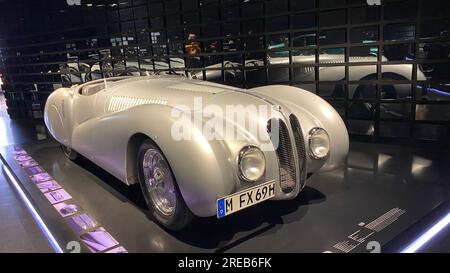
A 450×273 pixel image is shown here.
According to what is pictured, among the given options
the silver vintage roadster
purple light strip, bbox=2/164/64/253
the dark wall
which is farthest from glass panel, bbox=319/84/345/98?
purple light strip, bbox=2/164/64/253

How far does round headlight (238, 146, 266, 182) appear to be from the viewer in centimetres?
200

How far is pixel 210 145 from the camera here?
6.39ft

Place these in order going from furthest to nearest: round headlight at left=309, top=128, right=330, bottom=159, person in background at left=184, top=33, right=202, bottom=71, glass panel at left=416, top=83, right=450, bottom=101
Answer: person in background at left=184, top=33, right=202, bottom=71, glass panel at left=416, top=83, right=450, bottom=101, round headlight at left=309, top=128, right=330, bottom=159

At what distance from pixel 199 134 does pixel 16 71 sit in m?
7.23

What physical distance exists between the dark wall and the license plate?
2525 mm

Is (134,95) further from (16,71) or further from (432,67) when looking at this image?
(16,71)

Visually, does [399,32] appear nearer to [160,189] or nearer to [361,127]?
[361,127]

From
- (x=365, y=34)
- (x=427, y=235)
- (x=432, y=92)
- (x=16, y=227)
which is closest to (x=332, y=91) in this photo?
(x=365, y=34)

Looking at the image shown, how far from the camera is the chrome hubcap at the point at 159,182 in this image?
7.31 ft

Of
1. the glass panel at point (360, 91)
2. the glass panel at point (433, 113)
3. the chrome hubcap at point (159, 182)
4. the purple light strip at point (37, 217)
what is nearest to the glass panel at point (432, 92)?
the glass panel at point (433, 113)

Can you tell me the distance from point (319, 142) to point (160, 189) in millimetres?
1136

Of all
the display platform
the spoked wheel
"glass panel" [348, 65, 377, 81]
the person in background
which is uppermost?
the person in background

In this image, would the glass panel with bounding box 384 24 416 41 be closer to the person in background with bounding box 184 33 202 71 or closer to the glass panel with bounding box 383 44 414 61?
the glass panel with bounding box 383 44 414 61

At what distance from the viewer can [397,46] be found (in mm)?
3904
